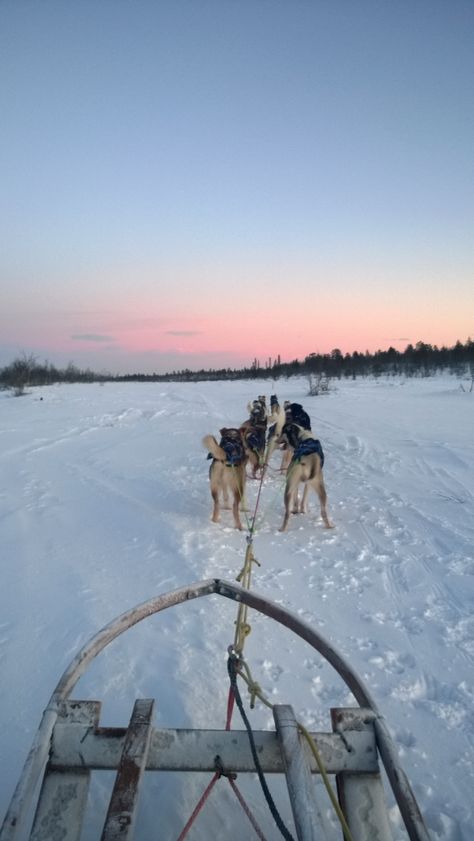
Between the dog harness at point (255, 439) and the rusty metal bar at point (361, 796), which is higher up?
the dog harness at point (255, 439)

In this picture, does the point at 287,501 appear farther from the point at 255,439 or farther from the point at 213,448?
the point at 255,439

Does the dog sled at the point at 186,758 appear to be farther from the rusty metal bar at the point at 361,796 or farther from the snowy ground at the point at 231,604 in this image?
the snowy ground at the point at 231,604

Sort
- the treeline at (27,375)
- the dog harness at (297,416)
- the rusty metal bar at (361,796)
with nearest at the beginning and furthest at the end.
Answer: the rusty metal bar at (361,796) → the dog harness at (297,416) → the treeline at (27,375)

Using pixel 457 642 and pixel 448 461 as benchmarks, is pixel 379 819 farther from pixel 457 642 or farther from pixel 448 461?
pixel 448 461

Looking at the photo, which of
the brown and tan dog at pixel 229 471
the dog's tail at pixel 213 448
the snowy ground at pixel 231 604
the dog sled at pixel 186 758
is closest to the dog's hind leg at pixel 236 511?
the brown and tan dog at pixel 229 471

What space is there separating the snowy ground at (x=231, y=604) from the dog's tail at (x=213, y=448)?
789mm

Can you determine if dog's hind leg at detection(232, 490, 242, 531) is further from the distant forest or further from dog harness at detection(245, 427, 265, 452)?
the distant forest

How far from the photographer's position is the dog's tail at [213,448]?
4.48 metres

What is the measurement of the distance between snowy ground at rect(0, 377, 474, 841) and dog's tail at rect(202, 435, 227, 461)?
789 mm

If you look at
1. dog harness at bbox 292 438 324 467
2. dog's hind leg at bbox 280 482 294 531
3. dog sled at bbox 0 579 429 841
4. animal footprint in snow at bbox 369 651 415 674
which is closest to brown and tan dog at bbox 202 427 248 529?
dog's hind leg at bbox 280 482 294 531

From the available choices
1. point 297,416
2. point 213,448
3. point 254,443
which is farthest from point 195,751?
point 297,416

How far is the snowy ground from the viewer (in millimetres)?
2018

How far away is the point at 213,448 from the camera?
4.55m

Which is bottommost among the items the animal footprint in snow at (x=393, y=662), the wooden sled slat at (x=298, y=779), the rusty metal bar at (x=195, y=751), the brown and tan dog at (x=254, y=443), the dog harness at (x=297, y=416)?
the animal footprint in snow at (x=393, y=662)
